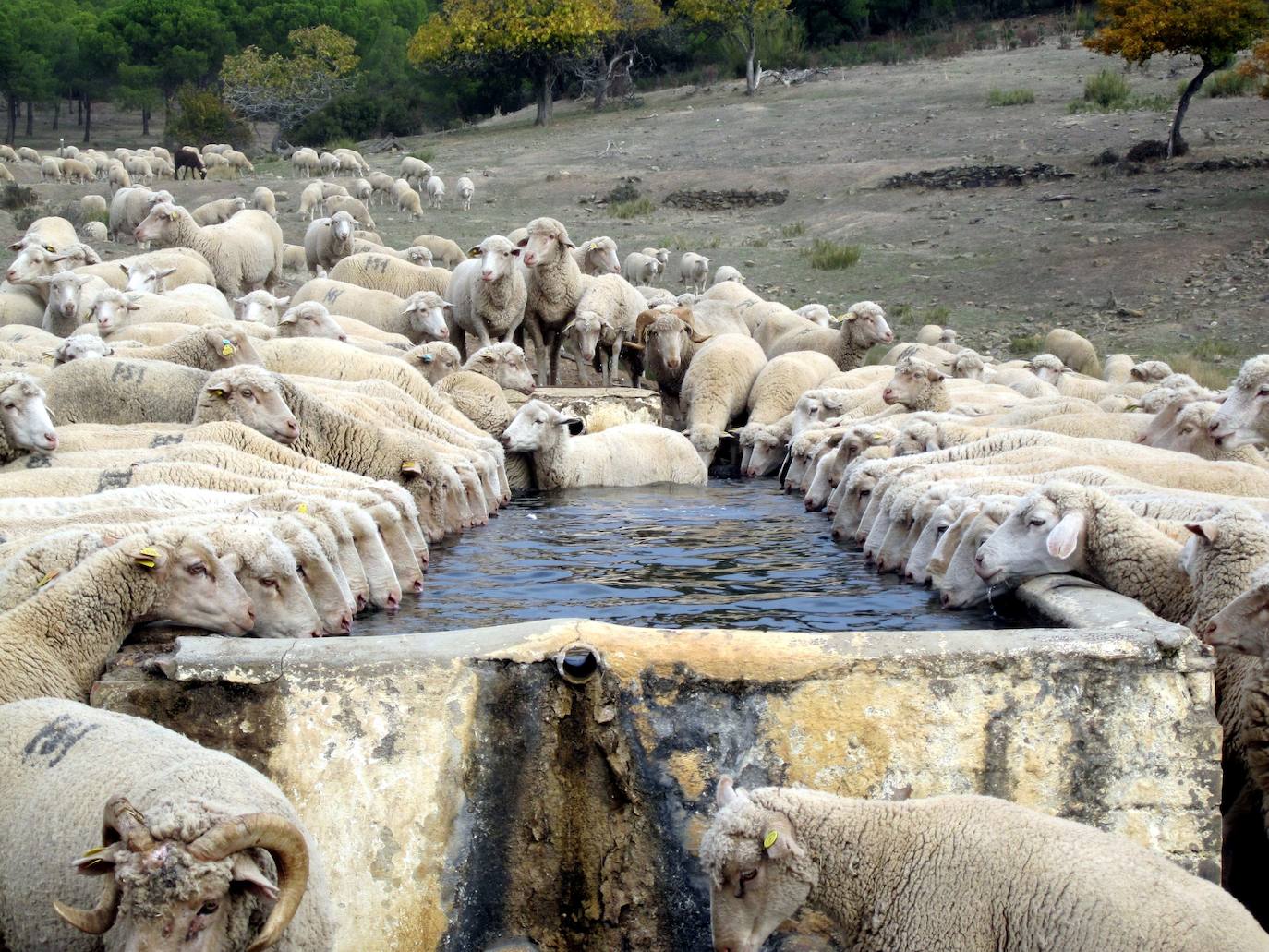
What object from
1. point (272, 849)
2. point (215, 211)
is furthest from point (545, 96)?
point (272, 849)

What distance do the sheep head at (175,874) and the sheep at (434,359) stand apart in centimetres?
837

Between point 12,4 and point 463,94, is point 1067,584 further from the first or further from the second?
point 12,4

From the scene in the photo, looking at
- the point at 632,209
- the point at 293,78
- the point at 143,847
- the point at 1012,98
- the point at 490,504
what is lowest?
the point at 490,504

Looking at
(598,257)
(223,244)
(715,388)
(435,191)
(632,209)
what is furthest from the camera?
(435,191)

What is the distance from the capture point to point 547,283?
1407 centimetres

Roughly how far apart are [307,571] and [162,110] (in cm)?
6480

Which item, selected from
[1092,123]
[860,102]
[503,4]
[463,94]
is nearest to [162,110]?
[463,94]

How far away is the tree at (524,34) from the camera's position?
4703cm

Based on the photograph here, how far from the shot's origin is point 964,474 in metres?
7.56

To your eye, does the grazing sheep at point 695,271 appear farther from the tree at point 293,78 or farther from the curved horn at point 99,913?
the tree at point 293,78

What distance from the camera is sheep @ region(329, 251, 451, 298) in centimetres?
1612

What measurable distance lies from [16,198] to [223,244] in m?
12.8

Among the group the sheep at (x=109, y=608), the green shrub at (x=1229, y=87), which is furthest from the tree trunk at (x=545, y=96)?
the sheep at (x=109, y=608)

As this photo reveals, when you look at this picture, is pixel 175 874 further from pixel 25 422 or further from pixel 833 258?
pixel 833 258
